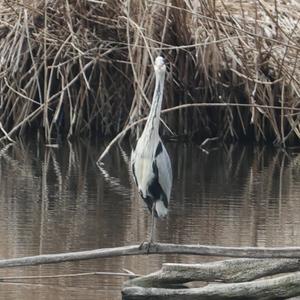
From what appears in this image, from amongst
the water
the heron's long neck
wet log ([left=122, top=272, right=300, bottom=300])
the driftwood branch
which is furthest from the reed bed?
the driftwood branch

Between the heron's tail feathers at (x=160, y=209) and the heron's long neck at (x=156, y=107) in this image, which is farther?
the heron's tail feathers at (x=160, y=209)

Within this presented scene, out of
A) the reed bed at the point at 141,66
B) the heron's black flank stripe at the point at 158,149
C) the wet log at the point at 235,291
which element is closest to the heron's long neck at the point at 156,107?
the heron's black flank stripe at the point at 158,149

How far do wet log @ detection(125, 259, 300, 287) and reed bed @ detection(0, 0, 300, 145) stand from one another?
6.85m

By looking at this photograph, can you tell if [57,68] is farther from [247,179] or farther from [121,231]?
[121,231]

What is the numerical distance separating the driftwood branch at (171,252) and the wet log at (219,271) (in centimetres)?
33

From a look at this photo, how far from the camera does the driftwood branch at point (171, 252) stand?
5684 millimetres

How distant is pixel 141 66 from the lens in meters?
13.2

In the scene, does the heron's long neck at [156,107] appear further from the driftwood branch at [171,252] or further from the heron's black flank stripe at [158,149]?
the driftwood branch at [171,252]

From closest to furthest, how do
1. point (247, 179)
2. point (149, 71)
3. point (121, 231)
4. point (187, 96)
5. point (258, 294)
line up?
point (258, 294)
point (121, 231)
point (247, 179)
point (149, 71)
point (187, 96)

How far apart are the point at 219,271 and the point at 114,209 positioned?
3112 millimetres

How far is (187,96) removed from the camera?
14.9 meters

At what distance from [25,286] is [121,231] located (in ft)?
5.84

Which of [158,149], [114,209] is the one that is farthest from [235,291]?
[114,209]

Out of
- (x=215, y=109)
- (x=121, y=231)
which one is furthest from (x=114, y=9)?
(x=121, y=231)
